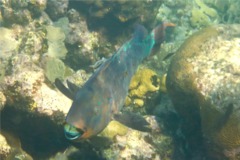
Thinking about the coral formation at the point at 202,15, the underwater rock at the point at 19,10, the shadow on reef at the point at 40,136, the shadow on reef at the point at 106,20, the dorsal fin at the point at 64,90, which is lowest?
the shadow on reef at the point at 40,136

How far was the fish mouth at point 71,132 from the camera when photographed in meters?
2.50

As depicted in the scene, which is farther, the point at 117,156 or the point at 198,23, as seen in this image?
the point at 198,23

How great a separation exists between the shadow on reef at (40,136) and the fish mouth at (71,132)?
280 cm

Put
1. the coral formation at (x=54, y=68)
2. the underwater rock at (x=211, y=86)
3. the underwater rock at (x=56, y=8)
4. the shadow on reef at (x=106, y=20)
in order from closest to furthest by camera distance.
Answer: the underwater rock at (x=211, y=86) < the coral formation at (x=54, y=68) < the underwater rock at (x=56, y=8) < the shadow on reef at (x=106, y=20)

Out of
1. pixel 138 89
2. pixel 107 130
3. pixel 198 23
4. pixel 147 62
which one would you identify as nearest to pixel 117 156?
pixel 107 130

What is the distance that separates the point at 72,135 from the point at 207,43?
4732mm

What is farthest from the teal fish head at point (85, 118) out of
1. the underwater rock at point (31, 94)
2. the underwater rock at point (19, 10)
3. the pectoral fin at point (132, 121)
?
the underwater rock at point (19, 10)

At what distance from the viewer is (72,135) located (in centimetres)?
252

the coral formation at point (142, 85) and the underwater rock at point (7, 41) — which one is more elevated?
the coral formation at point (142, 85)

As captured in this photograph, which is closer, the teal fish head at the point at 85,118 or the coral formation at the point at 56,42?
the teal fish head at the point at 85,118

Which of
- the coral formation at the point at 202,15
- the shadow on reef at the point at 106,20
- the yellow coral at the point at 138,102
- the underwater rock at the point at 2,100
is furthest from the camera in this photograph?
the coral formation at the point at 202,15

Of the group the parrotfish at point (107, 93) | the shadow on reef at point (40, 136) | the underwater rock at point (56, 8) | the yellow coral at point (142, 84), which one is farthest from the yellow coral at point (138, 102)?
the underwater rock at point (56, 8)

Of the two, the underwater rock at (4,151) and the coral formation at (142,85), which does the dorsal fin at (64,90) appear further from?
the coral formation at (142,85)

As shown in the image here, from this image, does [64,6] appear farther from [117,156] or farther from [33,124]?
[117,156]
